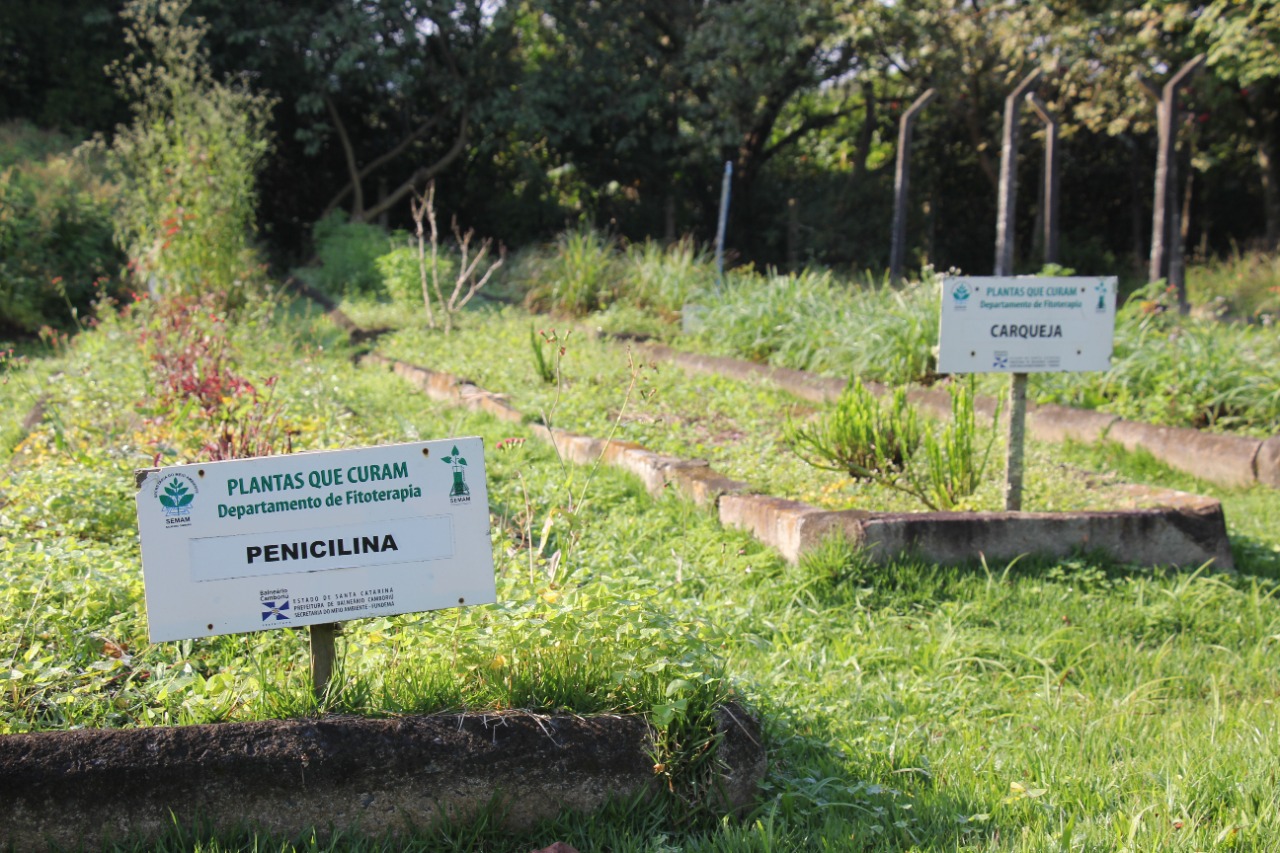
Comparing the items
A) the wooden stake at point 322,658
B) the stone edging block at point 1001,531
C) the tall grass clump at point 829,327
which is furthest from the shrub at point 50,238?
the wooden stake at point 322,658

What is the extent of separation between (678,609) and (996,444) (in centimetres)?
304

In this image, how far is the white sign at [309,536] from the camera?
7.59ft

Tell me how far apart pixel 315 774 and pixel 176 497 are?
2.22 feet

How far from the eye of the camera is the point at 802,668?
3.28 meters

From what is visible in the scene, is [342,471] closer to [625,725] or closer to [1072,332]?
[625,725]

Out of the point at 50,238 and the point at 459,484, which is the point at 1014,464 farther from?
the point at 50,238

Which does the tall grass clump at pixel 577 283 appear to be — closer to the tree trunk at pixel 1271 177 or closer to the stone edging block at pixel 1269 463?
the stone edging block at pixel 1269 463

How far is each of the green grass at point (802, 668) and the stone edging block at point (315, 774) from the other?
0.18 feet

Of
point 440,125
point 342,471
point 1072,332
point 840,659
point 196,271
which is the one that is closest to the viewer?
point 342,471

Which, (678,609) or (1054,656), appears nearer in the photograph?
(678,609)

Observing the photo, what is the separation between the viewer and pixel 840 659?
3371mm

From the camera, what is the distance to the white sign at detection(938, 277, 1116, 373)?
14.5ft

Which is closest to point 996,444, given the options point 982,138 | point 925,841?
point 925,841

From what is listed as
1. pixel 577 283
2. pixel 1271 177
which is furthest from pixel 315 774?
pixel 1271 177
